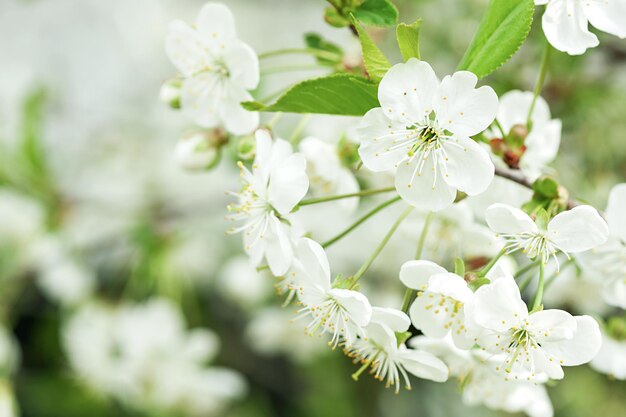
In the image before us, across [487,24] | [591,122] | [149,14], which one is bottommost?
[149,14]

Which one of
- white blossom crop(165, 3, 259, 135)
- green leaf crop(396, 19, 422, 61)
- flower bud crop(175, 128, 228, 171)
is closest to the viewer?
green leaf crop(396, 19, 422, 61)

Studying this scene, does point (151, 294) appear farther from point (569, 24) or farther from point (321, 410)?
point (569, 24)

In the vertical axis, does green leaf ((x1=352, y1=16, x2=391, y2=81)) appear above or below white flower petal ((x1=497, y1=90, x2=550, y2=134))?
above

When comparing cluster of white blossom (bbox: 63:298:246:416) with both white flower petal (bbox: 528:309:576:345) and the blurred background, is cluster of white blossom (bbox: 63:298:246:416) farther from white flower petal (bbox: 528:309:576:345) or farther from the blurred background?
white flower petal (bbox: 528:309:576:345)

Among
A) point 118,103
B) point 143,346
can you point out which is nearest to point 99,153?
point 118,103

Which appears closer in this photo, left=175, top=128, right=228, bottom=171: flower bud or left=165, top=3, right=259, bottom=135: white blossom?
left=165, top=3, right=259, bottom=135: white blossom

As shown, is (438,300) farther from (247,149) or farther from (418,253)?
(247,149)

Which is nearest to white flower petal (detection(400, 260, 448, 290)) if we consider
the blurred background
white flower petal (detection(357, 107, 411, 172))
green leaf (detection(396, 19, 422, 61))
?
white flower petal (detection(357, 107, 411, 172))
